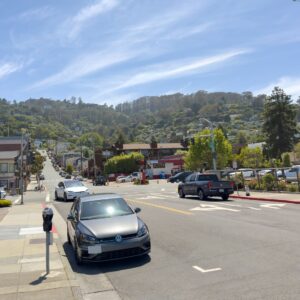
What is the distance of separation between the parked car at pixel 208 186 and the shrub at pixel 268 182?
459 centimetres

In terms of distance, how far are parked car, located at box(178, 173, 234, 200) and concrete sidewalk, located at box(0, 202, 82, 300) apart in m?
13.8

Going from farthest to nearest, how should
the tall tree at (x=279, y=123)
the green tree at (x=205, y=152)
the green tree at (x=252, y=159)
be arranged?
the tall tree at (x=279, y=123), the green tree at (x=252, y=159), the green tree at (x=205, y=152)

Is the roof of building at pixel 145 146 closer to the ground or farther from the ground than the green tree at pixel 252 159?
farther from the ground

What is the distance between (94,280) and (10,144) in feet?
388

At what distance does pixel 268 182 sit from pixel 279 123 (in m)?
49.6

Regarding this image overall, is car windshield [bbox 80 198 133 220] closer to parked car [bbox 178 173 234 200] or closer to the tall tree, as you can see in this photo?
parked car [bbox 178 173 234 200]

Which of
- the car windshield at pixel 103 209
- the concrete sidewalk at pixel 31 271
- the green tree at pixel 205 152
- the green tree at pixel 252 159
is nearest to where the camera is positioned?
the concrete sidewalk at pixel 31 271

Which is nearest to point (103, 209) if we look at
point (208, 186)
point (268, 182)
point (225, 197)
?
point (208, 186)

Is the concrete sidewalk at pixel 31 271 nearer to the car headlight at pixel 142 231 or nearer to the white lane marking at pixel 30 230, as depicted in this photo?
the white lane marking at pixel 30 230

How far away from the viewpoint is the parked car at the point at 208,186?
90.2 ft

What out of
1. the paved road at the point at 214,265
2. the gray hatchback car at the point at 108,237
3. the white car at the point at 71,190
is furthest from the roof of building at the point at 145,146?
the gray hatchback car at the point at 108,237

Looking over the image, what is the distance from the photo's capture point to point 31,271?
9820 mm

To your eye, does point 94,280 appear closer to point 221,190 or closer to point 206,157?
point 221,190

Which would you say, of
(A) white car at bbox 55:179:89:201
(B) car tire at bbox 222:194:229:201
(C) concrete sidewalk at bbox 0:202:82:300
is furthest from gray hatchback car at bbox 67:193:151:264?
(A) white car at bbox 55:179:89:201
